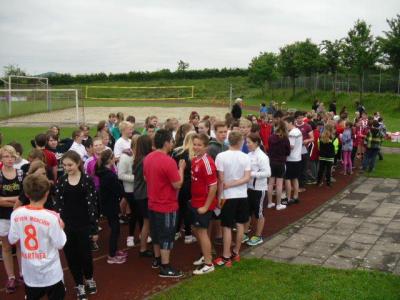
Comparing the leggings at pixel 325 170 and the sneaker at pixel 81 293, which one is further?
the leggings at pixel 325 170

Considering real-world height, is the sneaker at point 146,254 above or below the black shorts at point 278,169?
below

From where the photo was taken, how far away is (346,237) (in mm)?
7387

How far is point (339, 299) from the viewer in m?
5.00

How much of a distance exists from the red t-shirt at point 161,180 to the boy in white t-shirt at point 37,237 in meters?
1.60

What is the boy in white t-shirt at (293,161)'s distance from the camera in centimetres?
945

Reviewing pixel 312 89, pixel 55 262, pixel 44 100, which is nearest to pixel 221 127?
pixel 55 262

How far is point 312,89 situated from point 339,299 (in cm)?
4182

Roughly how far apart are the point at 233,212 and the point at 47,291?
2.68 meters

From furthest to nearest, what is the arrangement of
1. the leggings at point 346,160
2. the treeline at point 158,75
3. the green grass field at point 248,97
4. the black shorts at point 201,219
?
the treeline at point 158,75 → the green grass field at point 248,97 → the leggings at point 346,160 → the black shorts at point 201,219

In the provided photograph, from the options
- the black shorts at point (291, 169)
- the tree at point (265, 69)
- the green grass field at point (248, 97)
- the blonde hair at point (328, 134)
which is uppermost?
the tree at point (265, 69)

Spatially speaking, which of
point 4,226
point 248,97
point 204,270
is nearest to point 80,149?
point 4,226

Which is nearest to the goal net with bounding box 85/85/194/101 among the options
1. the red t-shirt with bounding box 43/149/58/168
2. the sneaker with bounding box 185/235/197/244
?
the red t-shirt with bounding box 43/149/58/168

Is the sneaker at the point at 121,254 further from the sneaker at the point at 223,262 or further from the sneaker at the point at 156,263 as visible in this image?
the sneaker at the point at 223,262

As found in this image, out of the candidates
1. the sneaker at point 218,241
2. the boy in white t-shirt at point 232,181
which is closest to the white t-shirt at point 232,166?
the boy in white t-shirt at point 232,181
